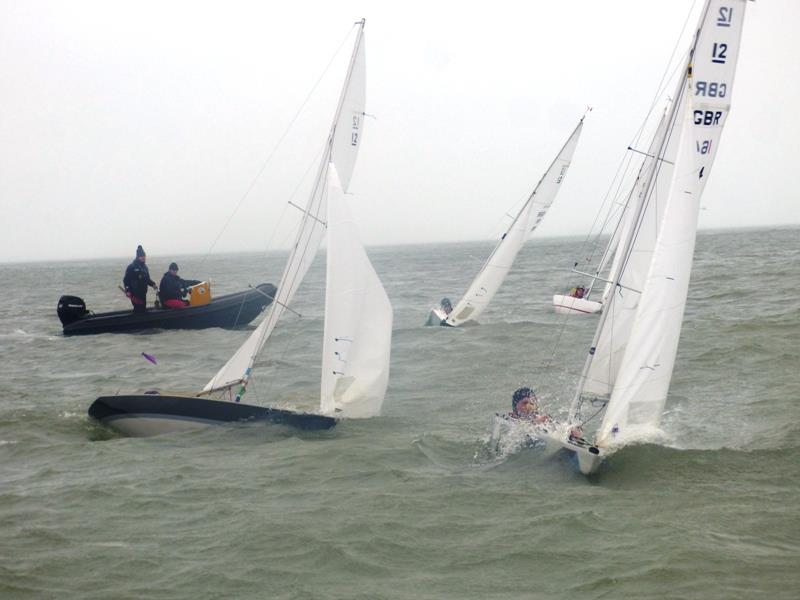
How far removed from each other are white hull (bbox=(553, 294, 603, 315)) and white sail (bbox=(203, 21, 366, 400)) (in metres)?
16.2

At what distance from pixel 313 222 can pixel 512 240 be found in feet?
39.5

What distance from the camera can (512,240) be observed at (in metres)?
23.5

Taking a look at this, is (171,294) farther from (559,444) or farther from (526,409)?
(559,444)

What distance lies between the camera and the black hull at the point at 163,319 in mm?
23266

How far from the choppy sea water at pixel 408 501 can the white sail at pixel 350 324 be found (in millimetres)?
635

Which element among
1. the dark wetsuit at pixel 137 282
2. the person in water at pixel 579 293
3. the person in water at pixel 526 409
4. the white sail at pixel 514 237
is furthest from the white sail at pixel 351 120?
the person in water at pixel 579 293

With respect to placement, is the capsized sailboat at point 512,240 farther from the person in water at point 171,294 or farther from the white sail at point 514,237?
the person in water at point 171,294

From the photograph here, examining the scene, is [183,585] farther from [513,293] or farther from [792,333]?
[513,293]

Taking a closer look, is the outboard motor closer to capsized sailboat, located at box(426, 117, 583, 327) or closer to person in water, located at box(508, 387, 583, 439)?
capsized sailboat, located at box(426, 117, 583, 327)

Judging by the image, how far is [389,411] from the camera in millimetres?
13359

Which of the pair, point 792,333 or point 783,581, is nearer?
point 783,581

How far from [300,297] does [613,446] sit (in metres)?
31.0

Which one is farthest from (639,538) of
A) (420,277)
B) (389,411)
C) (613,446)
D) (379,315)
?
(420,277)

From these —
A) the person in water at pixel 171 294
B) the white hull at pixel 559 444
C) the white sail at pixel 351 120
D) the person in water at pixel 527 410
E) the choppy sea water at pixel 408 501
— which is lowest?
the choppy sea water at pixel 408 501
